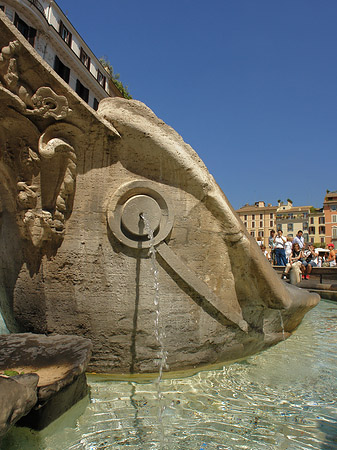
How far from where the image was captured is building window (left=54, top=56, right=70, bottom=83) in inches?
861

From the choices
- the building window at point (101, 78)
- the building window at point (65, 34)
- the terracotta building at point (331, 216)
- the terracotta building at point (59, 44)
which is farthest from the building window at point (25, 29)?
the terracotta building at point (331, 216)

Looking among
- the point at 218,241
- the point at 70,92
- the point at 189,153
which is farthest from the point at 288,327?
the point at 70,92

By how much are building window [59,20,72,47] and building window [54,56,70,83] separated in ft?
5.56

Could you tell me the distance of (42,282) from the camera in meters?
2.73

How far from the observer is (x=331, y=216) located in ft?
203

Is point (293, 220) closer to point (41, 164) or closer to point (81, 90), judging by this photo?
point (81, 90)

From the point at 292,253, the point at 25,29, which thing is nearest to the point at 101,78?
the point at 25,29

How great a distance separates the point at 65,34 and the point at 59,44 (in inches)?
98.2

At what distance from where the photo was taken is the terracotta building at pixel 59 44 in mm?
18875

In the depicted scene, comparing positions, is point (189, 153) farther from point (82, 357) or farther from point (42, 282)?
point (82, 357)

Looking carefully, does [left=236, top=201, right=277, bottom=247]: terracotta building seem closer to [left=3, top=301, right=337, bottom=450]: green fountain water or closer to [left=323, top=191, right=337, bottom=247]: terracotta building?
[left=323, top=191, right=337, bottom=247]: terracotta building

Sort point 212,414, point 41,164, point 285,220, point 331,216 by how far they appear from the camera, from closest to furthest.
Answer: point 212,414, point 41,164, point 331,216, point 285,220

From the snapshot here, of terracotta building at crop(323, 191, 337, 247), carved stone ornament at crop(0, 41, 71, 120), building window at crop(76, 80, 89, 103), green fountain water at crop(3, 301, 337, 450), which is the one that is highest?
building window at crop(76, 80, 89, 103)

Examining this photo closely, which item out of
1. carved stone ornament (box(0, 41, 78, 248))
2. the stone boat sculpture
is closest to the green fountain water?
the stone boat sculpture
